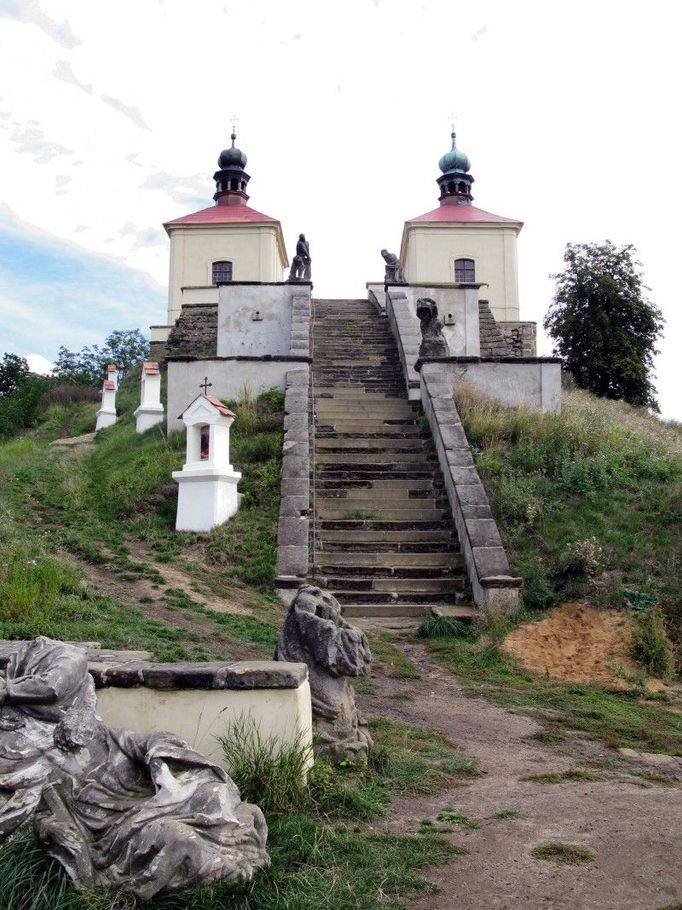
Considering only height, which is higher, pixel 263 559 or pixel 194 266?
pixel 194 266

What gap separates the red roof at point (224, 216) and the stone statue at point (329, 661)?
101ft

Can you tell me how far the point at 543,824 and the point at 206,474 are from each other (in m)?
8.86

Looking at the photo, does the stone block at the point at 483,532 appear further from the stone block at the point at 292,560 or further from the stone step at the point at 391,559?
the stone block at the point at 292,560

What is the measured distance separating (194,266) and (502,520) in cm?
2536

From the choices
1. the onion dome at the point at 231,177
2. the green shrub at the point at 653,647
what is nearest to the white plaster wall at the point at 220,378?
the green shrub at the point at 653,647

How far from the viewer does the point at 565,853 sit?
381 centimetres

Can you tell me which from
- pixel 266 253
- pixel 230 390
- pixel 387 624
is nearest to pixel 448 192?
pixel 266 253

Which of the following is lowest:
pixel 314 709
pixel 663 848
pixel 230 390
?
pixel 663 848

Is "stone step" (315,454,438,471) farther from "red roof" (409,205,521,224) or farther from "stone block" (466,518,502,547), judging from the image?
"red roof" (409,205,521,224)

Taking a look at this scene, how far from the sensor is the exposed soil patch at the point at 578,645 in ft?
27.0

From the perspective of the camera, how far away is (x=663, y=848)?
12.7ft

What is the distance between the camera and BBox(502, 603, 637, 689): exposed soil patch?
8.22m

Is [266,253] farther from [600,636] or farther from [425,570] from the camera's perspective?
[600,636]

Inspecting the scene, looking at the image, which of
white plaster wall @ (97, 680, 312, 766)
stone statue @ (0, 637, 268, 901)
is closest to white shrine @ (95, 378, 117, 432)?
white plaster wall @ (97, 680, 312, 766)
